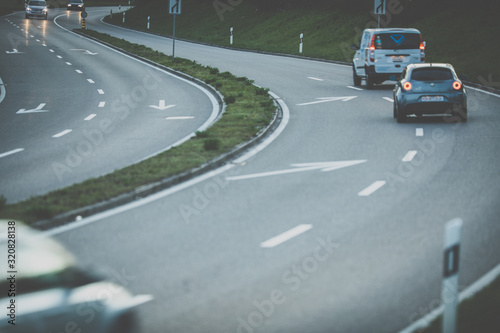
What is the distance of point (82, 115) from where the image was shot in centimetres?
2314

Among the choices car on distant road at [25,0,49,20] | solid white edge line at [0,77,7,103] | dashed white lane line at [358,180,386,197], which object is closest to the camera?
dashed white lane line at [358,180,386,197]

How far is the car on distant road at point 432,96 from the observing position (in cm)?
2009

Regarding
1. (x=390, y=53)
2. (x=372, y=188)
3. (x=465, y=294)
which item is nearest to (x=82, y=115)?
(x=390, y=53)

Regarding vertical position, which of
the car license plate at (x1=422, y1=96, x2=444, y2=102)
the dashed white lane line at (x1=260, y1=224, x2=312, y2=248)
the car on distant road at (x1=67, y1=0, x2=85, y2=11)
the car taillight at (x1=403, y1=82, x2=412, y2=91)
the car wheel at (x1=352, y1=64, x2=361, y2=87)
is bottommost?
the car on distant road at (x1=67, y1=0, x2=85, y2=11)

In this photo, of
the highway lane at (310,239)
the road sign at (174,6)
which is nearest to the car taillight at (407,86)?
the highway lane at (310,239)

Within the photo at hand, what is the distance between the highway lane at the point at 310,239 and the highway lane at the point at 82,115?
2.90 meters

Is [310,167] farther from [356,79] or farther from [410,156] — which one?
[356,79]

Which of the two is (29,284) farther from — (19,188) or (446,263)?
(19,188)

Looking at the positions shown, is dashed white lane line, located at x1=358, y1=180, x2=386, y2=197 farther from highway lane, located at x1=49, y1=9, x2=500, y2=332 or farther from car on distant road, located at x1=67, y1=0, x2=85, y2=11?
car on distant road, located at x1=67, y1=0, x2=85, y2=11

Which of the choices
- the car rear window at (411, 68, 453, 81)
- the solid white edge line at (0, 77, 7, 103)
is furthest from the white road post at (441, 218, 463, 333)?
the solid white edge line at (0, 77, 7, 103)

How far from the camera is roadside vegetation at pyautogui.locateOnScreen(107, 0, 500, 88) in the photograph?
35.8m

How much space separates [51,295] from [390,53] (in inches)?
929

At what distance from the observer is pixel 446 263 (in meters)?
5.78

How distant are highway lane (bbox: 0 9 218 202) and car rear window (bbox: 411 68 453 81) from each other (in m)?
5.62
